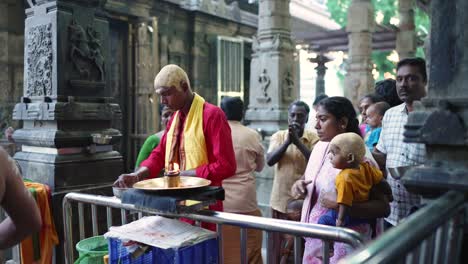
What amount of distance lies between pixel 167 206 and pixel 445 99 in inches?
52.1

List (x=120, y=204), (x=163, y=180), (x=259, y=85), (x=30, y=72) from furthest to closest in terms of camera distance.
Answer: (x=259, y=85) → (x=30, y=72) → (x=120, y=204) → (x=163, y=180)

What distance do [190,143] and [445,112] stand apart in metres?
1.76

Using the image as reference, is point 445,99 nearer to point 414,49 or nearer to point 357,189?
point 357,189

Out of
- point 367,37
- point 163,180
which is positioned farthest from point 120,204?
point 367,37

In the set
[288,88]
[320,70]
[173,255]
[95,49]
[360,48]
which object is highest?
[320,70]

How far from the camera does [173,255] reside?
6.82ft

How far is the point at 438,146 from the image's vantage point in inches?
62.7

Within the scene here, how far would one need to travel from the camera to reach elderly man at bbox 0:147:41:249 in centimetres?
166

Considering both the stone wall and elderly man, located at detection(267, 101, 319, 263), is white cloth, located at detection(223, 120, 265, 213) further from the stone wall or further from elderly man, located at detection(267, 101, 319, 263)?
the stone wall

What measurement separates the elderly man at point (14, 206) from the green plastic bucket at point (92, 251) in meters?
1.00

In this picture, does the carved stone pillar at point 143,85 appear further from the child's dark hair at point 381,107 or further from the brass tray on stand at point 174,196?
the brass tray on stand at point 174,196

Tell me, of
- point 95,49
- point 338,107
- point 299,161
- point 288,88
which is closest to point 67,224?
point 95,49

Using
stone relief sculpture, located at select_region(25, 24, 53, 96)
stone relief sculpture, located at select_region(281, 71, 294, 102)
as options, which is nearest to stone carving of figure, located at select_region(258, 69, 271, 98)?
stone relief sculpture, located at select_region(281, 71, 294, 102)

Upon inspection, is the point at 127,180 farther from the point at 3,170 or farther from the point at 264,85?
the point at 264,85
